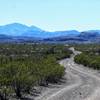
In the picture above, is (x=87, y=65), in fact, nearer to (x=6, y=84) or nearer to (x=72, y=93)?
(x=72, y=93)

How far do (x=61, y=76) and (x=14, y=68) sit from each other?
78.6ft

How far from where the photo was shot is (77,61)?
13112cm

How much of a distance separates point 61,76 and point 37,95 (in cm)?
2699

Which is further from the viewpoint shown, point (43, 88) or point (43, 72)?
point (43, 72)

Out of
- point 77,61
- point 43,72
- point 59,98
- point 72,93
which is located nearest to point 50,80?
point 43,72

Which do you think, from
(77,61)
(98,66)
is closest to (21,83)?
(98,66)

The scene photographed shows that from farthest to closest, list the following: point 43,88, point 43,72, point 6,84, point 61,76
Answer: point 61,76 → point 43,72 → point 43,88 → point 6,84

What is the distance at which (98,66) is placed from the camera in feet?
332

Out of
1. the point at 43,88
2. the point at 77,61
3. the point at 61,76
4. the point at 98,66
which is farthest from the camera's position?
the point at 77,61

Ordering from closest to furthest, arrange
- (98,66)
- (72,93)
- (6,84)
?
(6,84), (72,93), (98,66)

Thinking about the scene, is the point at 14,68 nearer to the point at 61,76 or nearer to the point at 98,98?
the point at 98,98

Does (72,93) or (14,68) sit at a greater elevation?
(14,68)

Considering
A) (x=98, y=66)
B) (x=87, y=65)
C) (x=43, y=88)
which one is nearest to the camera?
(x=43, y=88)

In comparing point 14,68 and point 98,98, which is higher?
point 14,68
